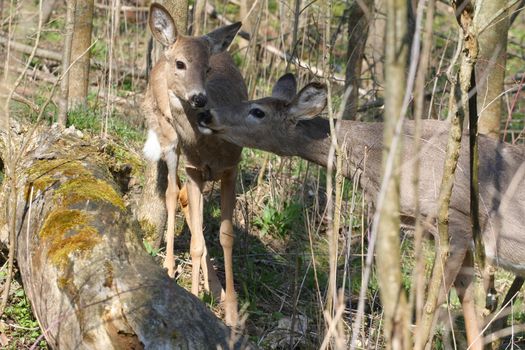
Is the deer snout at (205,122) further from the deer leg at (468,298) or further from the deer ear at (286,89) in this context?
the deer leg at (468,298)

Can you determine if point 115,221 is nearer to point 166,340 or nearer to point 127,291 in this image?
point 127,291

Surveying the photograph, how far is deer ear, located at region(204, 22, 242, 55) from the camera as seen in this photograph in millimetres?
6891

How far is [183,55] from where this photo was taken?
21.4 ft

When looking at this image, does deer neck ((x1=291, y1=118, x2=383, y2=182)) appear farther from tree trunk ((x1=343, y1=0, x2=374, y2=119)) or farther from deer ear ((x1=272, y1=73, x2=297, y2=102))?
tree trunk ((x1=343, y1=0, x2=374, y2=119))

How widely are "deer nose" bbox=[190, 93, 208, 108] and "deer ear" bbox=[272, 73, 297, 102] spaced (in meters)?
0.50

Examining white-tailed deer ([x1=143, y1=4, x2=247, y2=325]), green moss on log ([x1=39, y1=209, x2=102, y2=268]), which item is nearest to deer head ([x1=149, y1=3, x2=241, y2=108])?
white-tailed deer ([x1=143, y1=4, x2=247, y2=325])

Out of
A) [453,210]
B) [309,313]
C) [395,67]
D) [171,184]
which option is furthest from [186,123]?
[395,67]

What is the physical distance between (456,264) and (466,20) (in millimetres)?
2382

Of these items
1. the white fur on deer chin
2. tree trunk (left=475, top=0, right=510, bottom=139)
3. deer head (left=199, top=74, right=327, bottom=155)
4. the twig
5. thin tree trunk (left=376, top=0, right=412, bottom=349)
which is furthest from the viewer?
the twig

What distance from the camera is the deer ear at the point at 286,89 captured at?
609cm

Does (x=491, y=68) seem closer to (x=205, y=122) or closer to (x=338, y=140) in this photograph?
(x=338, y=140)

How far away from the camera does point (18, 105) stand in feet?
24.2

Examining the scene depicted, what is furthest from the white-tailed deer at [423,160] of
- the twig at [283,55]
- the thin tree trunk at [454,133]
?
the thin tree trunk at [454,133]

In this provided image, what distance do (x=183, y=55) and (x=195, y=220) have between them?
1281 mm
